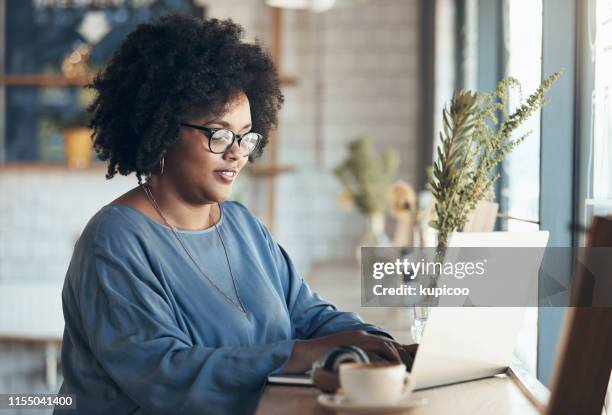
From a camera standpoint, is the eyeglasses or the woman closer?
the woman

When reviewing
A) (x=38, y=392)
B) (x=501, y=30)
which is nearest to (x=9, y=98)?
(x=38, y=392)

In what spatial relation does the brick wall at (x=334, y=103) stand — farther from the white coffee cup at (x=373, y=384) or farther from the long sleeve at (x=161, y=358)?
the white coffee cup at (x=373, y=384)

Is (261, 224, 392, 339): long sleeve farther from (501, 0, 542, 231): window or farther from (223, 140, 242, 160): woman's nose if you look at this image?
(501, 0, 542, 231): window

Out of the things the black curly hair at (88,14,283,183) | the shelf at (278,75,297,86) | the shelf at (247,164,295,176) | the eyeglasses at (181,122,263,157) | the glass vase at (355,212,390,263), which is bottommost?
the glass vase at (355,212,390,263)

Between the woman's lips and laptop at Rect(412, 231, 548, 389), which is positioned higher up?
the woman's lips

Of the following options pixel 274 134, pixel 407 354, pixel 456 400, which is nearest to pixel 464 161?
pixel 407 354

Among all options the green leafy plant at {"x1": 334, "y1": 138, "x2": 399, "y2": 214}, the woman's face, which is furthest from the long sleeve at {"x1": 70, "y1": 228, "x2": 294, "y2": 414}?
the green leafy plant at {"x1": 334, "y1": 138, "x2": 399, "y2": 214}

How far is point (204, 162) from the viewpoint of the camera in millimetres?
1845

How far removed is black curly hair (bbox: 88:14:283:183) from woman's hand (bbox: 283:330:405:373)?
1.93ft

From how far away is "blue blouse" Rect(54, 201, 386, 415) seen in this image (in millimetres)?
1530

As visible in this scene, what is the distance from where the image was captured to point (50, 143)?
5.82m

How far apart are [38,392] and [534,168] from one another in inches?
162

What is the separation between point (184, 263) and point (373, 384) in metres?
0.71

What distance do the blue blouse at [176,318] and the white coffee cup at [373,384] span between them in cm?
36
